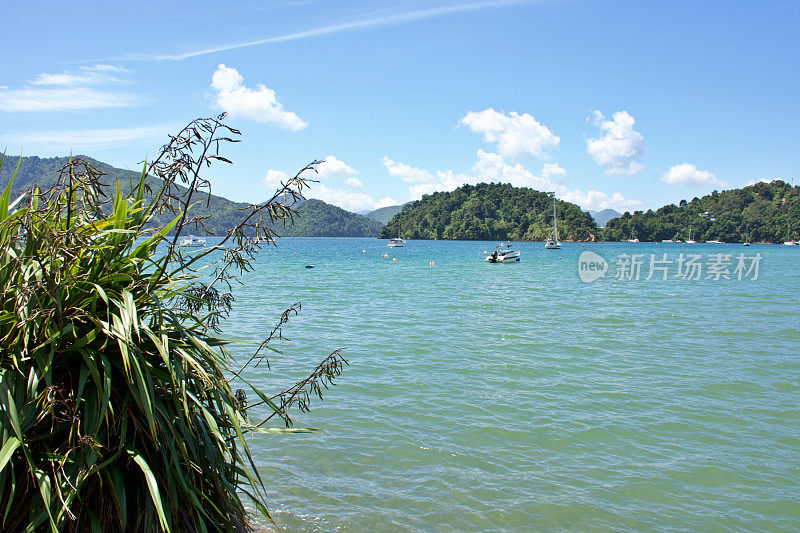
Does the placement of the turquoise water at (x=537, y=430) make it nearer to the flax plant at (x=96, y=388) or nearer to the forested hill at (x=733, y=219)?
the flax plant at (x=96, y=388)

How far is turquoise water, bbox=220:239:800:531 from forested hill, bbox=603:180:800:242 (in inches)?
7474

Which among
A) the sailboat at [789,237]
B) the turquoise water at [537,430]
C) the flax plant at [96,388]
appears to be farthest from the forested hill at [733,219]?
the flax plant at [96,388]

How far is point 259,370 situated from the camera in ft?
33.3

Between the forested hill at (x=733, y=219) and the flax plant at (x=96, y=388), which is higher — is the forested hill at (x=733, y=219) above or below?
above

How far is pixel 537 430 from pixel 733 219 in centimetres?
20791

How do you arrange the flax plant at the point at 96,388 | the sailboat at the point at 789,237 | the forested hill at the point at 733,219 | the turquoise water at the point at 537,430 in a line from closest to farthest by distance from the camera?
the flax plant at the point at 96,388 → the turquoise water at the point at 537,430 → the sailboat at the point at 789,237 → the forested hill at the point at 733,219

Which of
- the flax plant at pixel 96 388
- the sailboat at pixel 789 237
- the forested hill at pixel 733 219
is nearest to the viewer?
the flax plant at pixel 96 388

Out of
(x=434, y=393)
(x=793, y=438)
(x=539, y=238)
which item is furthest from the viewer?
(x=539, y=238)

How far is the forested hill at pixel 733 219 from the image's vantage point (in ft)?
552

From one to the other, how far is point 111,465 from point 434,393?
6.72m

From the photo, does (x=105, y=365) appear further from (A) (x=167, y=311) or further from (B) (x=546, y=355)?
(B) (x=546, y=355)

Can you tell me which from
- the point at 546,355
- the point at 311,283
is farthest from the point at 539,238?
the point at 546,355

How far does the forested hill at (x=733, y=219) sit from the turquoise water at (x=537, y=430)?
190m

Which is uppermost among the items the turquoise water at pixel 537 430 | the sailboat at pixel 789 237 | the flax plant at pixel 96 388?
the sailboat at pixel 789 237
